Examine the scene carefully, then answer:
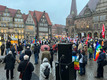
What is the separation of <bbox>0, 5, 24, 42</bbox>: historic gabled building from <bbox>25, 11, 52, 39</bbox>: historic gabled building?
315 centimetres

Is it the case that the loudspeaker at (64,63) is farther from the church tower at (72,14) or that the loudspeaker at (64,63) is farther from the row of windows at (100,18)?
the church tower at (72,14)

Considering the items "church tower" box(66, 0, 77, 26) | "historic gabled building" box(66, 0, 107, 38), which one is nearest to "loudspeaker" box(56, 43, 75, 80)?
"historic gabled building" box(66, 0, 107, 38)

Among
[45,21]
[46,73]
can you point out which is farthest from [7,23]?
[46,73]

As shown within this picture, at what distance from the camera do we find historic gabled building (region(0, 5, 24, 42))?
44.7m

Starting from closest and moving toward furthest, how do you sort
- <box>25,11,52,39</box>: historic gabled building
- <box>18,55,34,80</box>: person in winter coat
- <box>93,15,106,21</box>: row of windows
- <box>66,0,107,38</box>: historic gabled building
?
<box>18,55,34,80</box>: person in winter coat → <box>93,15,106,21</box>: row of windows → <box>66,0,107,38</box>: historic gabled building → <box>25,11,52,39</box>: historic gabled building

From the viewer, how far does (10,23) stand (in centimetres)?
4641

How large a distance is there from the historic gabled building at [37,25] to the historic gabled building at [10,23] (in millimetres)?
3147

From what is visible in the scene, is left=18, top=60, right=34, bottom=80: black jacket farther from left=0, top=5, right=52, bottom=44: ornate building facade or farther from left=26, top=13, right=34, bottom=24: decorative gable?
left=26, top=13, right=34, bottom=24: decorative gable

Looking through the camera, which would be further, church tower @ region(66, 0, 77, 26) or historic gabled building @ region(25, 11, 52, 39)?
church tower @ region(66, 0, 77, 26)

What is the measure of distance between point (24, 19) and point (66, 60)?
48963 millimetres

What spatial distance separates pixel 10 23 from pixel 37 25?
12.3 meters

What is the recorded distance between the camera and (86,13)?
4859cm

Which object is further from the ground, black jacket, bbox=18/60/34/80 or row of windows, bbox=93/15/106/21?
row of windows, bbox=93/15/106/21

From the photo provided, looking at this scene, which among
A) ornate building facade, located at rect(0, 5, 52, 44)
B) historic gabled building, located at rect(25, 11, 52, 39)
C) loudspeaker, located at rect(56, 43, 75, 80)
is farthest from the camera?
historic gabled building, located at rect(25, 11, 52, 39)
